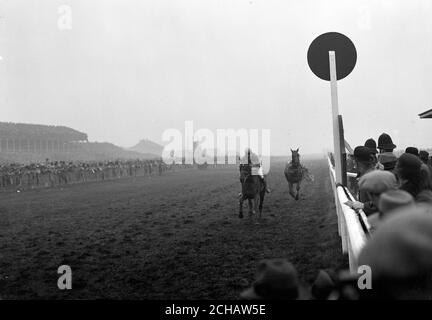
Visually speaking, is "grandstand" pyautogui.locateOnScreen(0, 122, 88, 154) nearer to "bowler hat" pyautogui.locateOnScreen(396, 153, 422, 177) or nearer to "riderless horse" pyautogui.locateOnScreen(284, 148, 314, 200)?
"riderless horse" pyautogui.locateOnScreen(284, 148, 314, 200)

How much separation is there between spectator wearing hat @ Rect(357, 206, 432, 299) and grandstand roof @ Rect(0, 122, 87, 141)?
215 feet

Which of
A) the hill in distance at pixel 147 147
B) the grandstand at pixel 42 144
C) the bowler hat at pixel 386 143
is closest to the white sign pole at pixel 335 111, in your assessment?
the bowler hat at pixel 386 143

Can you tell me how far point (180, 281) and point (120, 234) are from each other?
161 inches

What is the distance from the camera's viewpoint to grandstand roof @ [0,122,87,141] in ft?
200

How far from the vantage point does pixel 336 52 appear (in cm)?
476

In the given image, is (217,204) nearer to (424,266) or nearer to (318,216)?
(318,216)

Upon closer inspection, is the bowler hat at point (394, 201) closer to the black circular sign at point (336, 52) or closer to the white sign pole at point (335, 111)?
the white sign pole at point (335, 111)

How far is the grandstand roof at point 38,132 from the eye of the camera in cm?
6110

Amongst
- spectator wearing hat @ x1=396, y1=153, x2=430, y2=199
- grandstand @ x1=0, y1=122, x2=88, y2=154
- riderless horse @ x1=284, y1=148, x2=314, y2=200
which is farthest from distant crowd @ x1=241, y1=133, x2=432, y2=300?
grandstand @ x1=0, y1=122, x2=88, y2=154

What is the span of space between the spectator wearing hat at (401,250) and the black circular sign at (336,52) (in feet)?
12.2

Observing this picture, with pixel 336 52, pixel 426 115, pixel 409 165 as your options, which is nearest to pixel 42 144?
pixel 426 115

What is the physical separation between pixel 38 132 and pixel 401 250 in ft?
229

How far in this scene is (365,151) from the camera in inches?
171

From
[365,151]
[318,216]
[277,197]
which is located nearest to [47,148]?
[277,197]
